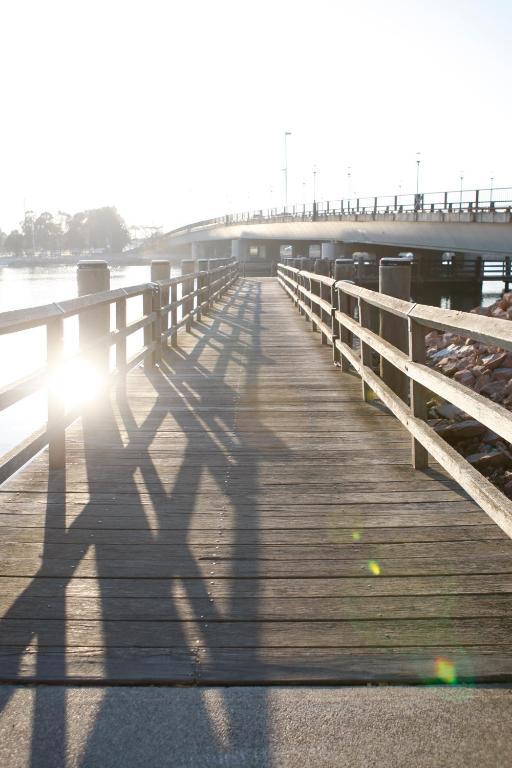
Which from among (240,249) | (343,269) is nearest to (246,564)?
(343,269)

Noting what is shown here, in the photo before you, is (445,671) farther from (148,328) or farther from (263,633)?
(148,328)

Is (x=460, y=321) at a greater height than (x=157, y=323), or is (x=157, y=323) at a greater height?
(x=460, y=321)

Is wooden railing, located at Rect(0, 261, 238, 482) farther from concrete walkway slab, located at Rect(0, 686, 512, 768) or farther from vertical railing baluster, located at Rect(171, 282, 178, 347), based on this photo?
vertical railing baluster, located at Rect(171, 282, 178, 347)

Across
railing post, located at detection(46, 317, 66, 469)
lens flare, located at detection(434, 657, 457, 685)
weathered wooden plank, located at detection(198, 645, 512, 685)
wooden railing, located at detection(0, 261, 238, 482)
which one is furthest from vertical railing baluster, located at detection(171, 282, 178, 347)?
lens flare, located at detection(434, 657, 457, 685)

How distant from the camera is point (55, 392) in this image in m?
5.49

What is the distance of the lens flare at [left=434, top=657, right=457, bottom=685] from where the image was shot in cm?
309

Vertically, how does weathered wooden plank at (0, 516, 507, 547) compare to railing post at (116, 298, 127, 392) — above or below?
below

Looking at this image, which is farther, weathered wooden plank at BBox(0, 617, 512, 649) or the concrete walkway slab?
weathered wooden plank at BBox(0, 617, 512, 649)

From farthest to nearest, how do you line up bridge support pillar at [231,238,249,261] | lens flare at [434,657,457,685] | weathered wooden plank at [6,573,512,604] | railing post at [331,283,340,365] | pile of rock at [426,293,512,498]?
bridge support pillar at [231,238,249,261]
railing post at [331,283,340,365]
pile of rock at [426,293,512,498]
weathered wooden plank at [6,573,512,604]
lens flare at [434,657,457,685]

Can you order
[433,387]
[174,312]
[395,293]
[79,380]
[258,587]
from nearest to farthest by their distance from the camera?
[258,587] < [433,387] < [79,380] < [395,293] < [174,312]

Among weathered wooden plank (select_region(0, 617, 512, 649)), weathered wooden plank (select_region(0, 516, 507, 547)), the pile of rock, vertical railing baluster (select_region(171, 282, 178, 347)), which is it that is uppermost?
vertical railing baluster (select_region(171, 282, 178, 347))

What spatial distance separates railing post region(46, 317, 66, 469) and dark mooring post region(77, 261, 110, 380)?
114 centimetres

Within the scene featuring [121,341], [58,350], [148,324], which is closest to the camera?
[58,350]

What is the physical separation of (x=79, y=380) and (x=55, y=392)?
1.86 m
